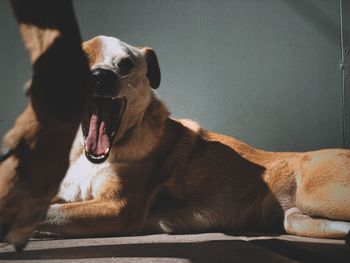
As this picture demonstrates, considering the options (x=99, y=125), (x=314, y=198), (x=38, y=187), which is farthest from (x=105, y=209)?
(x=38, y=187)

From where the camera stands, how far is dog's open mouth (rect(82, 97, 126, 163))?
2744 millimetres

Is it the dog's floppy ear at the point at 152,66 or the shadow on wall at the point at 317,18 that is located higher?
the shadow on wall at the point at 317,18

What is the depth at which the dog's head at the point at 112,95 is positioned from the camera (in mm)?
2729

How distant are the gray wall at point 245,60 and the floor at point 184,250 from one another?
1375 mm

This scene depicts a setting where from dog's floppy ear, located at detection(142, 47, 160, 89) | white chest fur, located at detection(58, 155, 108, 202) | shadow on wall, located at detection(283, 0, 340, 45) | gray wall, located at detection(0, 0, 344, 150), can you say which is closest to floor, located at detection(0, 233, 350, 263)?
white chest fur, located at detection(58, 155, 108, 202)

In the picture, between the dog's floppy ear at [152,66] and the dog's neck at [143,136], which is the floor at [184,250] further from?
the dog's floppy ear at [152,66]

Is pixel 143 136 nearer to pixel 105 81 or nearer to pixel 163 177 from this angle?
pixel 163 177

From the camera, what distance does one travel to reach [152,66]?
321 cm

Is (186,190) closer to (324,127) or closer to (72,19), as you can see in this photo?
(324,127)

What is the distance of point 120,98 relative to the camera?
2.88 metres

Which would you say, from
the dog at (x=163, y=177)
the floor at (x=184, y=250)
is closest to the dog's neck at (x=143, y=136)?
the dog at (x=163, y=177)

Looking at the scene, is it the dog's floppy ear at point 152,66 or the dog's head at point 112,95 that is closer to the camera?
the dog's head at point 112,95

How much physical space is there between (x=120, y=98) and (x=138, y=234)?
2.52 ft

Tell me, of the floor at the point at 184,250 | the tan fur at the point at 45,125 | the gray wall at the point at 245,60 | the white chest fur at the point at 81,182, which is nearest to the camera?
the tan fur at the point at 45,125
